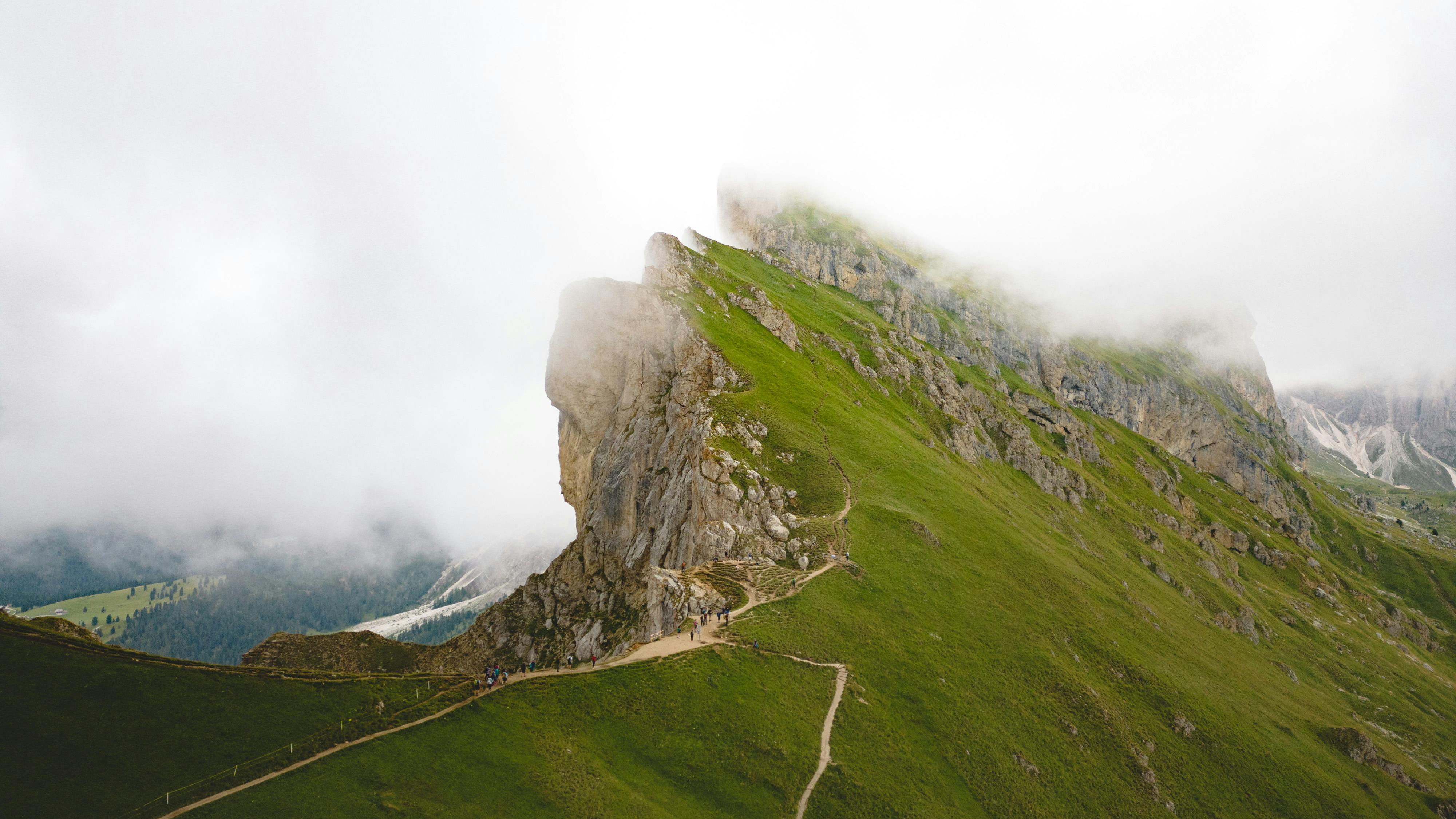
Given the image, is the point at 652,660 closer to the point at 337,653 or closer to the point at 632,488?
the point at 632,488

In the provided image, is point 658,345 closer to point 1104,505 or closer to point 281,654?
point 281,654

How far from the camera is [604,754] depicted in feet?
131

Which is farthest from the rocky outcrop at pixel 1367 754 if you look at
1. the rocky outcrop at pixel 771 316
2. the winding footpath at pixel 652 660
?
the rocky outcrop at pixel 771 316

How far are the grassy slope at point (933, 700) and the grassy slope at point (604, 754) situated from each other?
0.54 ft

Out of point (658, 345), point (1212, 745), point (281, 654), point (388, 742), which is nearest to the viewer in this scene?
point (388, 742)

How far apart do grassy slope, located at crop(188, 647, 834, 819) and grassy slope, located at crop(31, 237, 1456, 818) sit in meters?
0.16

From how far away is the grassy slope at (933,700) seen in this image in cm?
3772

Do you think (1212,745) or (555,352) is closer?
(1212,745)

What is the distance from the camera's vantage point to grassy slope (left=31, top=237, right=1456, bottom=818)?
37719 millimetres

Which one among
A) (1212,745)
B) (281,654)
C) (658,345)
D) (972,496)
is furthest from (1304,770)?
(281,654)

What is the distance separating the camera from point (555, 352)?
412 feet

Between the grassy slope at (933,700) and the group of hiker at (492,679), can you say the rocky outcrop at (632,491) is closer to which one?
the grassy slope at (933,700)

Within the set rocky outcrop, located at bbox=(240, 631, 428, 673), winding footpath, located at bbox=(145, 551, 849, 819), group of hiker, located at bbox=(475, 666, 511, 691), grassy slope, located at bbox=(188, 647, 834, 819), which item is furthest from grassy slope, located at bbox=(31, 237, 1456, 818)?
rocky outcrop, located at bbox=(240, 631, 428, 673)

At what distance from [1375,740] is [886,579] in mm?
94134
